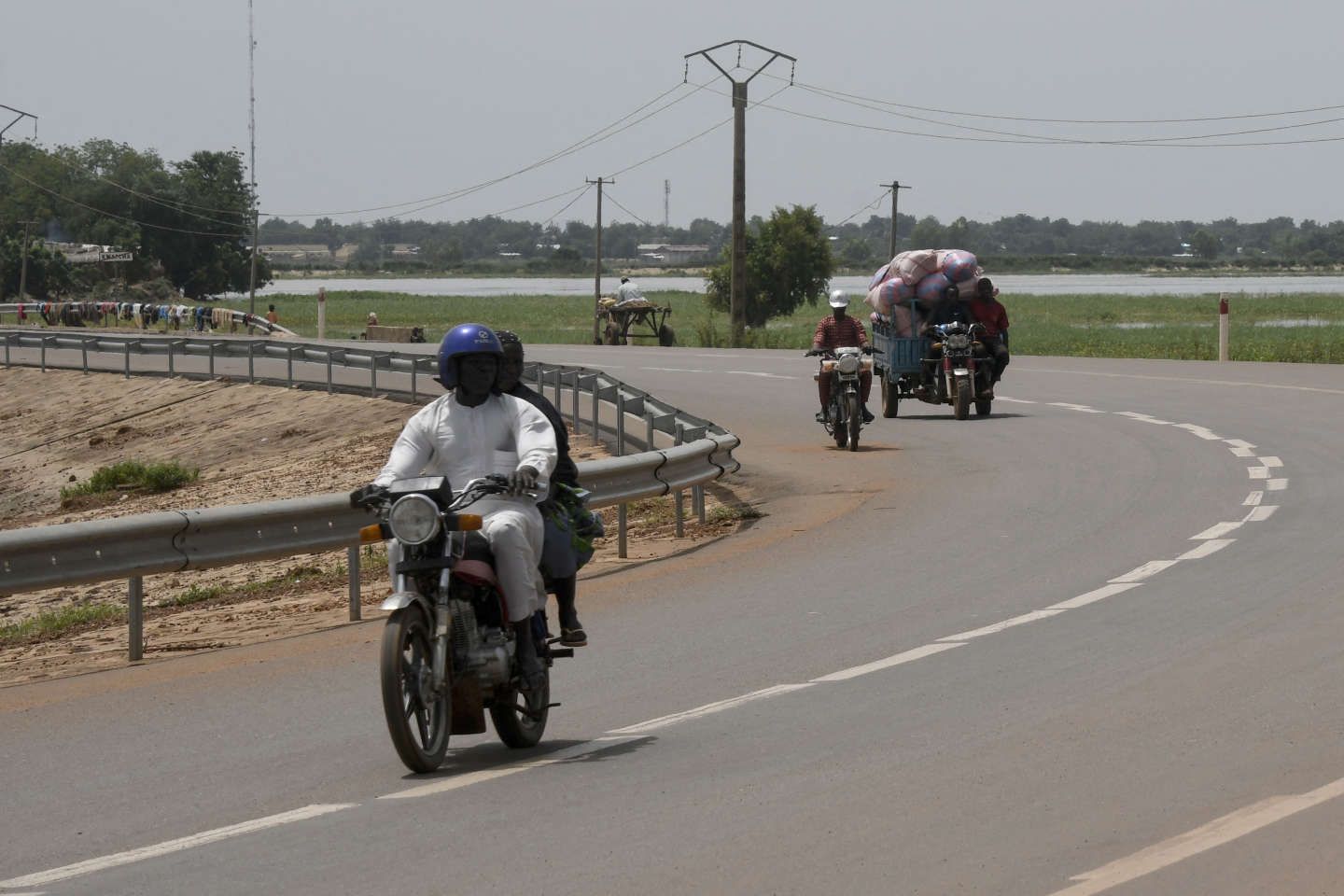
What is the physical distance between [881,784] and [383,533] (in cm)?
209

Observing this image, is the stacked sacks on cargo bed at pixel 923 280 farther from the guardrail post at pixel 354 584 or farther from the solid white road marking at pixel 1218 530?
the guardrail post at pixel 354 584

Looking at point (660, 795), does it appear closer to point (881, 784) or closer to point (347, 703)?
point (881, 784)

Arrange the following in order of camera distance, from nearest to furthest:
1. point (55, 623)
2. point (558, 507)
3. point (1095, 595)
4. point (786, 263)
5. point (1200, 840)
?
1. point (1200, 840)
2. point (558, 507)
3. point (1095, 595)
4. point (55, 623)
5. point (786, 263)

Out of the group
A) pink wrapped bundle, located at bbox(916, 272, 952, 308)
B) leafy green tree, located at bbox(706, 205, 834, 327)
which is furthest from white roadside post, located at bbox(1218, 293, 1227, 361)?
leafy green tree, located at bbox(706, 205, 834, 327)

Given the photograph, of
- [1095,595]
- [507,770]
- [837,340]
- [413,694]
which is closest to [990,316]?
[837,340]

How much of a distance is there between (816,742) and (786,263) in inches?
4379

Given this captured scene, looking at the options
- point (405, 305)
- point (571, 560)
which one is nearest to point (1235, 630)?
point (571, 560)

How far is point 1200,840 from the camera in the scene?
628 centimetres

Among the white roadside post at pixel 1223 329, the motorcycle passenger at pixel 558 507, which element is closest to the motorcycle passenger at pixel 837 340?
the motorcycle passenger at pixel 558 507

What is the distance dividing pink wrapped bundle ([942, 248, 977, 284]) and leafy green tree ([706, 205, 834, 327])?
89.7m

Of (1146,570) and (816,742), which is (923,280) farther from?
(816,742)

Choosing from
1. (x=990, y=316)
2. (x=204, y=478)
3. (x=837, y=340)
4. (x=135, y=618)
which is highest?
(x=990, y=316)

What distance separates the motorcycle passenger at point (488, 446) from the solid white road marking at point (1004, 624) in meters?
3.14

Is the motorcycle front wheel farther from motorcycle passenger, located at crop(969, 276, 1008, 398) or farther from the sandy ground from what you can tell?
motorcycle passenger, located at crop(969, 276, 1008, 398)
